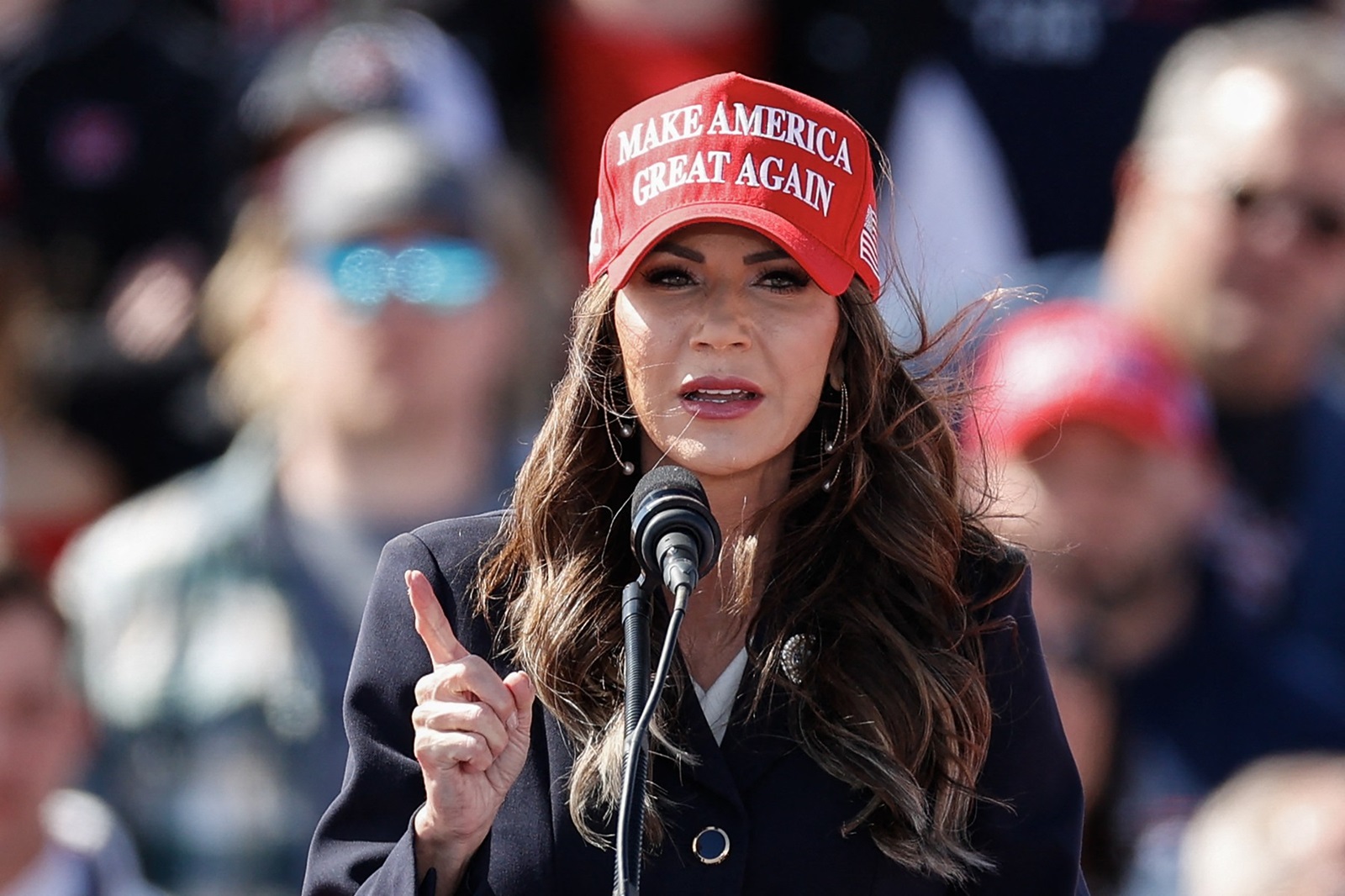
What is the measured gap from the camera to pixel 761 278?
2664mm

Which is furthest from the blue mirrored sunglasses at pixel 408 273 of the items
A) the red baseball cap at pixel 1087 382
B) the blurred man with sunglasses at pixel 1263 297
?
the blurred man with sunglasses at pixel 1263 297

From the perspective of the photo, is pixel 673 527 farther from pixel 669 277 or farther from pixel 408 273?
pixel 408 273

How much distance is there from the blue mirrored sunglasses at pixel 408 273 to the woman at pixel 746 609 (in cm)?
260

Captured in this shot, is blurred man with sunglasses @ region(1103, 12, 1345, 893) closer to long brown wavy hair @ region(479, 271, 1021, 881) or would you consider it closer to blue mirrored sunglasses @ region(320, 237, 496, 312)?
blue mirrored sunglasses @ region(320, 237, 496, 312)

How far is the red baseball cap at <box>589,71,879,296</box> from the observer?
8.55 feet

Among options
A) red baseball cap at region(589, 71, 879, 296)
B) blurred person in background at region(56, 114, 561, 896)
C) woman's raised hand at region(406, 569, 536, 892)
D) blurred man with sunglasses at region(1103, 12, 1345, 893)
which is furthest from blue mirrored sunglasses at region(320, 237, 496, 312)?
woman's raised hand at region(406, 569, 536, 892)

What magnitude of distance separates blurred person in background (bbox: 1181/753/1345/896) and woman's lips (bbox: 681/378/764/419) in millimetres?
2369

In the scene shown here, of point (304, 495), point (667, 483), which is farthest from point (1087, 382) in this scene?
point (667, 483)

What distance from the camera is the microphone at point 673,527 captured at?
7.47ft

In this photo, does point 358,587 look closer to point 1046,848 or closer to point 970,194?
point 970,194

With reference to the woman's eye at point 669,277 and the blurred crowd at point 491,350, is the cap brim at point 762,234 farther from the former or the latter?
the blurred crowd at point 491,350

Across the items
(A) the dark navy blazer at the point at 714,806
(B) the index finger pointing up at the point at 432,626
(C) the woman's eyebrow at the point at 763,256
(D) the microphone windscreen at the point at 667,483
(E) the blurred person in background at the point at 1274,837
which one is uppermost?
(C) the woman's eyebrow at the point at 763,256

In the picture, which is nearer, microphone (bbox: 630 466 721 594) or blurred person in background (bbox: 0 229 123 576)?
microphone (bbox: 630 466 721 594)

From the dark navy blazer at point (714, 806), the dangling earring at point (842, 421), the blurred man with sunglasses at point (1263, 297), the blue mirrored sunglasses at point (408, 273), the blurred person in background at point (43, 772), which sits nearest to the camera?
the dark navy blazer at point (714, 806)
